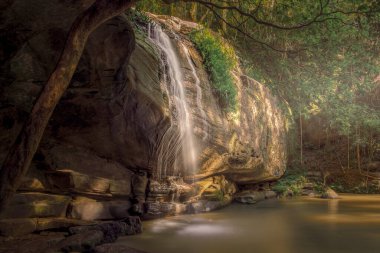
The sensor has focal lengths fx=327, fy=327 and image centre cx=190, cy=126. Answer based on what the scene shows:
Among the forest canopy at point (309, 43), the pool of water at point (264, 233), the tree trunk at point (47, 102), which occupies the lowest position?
the pool of water at point (264, 233)

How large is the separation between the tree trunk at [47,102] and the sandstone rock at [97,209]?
3.03 m

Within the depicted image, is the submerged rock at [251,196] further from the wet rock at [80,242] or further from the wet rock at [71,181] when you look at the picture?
the wet rock at [80,242]

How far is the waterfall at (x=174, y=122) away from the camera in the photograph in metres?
8.88

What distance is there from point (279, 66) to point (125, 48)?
11.3 feet

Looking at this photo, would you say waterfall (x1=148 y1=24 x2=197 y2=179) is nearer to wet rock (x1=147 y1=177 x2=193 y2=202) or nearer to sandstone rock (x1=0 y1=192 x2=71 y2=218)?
wet rock (x1=147 y1=177 x2=193 y2=202)

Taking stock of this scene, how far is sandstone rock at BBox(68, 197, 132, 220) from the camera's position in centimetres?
673

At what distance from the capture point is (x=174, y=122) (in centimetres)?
901

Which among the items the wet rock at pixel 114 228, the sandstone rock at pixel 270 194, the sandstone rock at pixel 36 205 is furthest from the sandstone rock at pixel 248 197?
the sandstone rock at pixel 36 205

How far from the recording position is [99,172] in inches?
290

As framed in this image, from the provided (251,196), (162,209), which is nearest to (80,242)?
(162,209)

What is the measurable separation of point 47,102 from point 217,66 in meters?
7.98

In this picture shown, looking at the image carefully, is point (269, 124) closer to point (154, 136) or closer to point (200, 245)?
point (154, 136)

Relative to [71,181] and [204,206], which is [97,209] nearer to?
[71,181]

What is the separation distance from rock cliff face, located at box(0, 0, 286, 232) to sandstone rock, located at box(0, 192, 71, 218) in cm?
2
